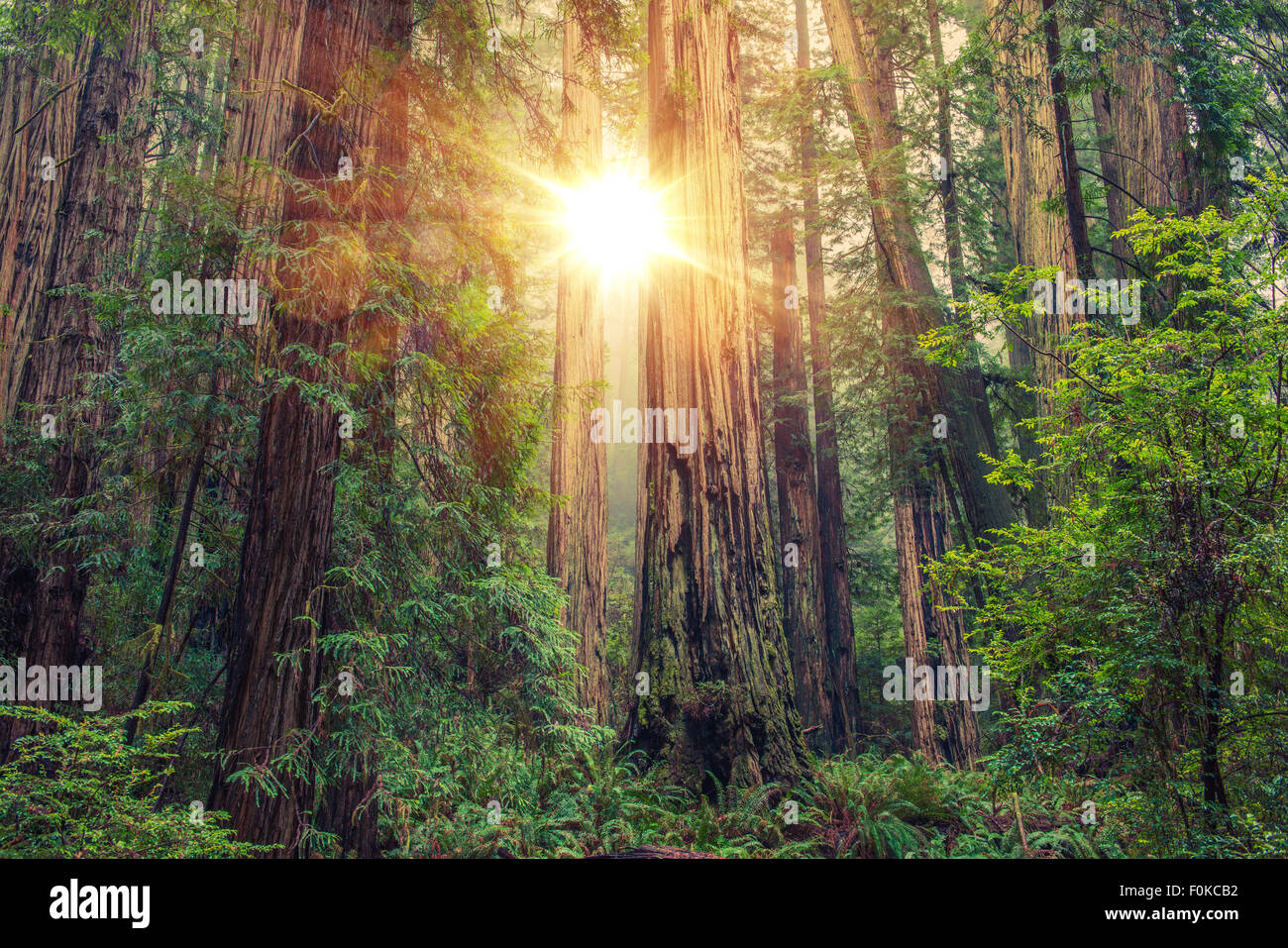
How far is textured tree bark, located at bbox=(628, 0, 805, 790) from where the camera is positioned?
4508 millimetres

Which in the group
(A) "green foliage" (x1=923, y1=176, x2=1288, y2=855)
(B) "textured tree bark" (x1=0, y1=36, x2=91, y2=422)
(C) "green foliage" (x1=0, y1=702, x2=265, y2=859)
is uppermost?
(B) "textured tree bark" (x1=0, y1=36, x2=91, y2=422)

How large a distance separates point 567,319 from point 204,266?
22.6 ft

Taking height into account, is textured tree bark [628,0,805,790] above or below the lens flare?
below

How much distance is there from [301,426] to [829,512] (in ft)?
41.4

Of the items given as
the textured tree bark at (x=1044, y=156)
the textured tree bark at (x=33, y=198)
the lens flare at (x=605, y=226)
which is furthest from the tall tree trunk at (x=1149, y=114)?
the textured tree bark at (x=33, y=198)

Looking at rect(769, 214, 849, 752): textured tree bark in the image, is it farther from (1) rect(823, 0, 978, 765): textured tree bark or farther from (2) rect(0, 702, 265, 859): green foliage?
(2) rect(0, 702, 265, 859): green foliage

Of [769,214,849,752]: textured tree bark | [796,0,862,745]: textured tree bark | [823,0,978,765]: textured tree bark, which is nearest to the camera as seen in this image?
[823,0,978,765]: textured tree bark

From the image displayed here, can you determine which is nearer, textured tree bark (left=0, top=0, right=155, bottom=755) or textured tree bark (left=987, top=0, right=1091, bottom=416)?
textured tree bark (left=0, top=0, right=155, bottom=755)

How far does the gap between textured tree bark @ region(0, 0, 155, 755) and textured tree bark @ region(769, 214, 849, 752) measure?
409 inches

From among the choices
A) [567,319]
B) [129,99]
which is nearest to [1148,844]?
[567,319]

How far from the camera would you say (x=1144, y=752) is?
3.06 metres

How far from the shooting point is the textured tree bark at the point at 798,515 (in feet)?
41.7

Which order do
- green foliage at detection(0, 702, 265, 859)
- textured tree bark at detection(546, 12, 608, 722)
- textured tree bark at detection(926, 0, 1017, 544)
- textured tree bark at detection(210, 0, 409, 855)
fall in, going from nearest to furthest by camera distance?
1. green foliage at detection(0, 702, 265, 859)
2. textured tree bark at detection(210, 0, 409, 855)
3. textured tree bark at detection(926, 0, 1017, 544)
4. textured tree bark at detection(546, 12, 608, 722)

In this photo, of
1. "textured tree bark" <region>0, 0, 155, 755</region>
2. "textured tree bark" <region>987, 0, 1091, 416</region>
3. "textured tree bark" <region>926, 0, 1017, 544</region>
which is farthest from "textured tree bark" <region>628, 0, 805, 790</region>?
"textured tree bark" <region>0, 0, 155, 755</region>
